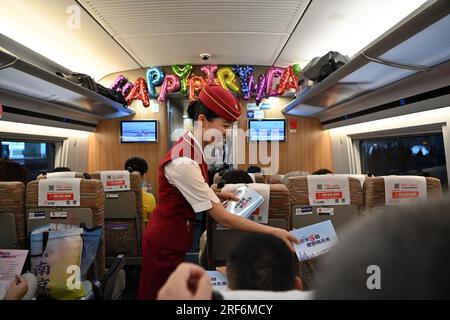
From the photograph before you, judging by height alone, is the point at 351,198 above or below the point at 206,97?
below

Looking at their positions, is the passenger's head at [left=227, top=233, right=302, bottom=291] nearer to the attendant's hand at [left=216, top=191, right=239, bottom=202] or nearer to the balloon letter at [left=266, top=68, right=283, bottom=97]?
the attendant's hand at [left=216, top=191, right=239, bottom=202]

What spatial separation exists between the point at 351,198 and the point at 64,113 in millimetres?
4446

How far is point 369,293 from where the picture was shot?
44 centimetres

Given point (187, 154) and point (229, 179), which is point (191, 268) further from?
point (229, 179)

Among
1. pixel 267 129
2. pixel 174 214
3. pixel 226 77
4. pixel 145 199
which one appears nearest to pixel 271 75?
pixel 226 77

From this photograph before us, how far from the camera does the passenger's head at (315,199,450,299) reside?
43cm

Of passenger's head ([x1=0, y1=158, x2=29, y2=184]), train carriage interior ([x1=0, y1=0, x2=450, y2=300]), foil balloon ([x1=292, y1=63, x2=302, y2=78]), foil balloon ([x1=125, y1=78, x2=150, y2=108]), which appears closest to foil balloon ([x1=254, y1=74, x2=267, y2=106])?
train carriage interior ([x1=0, y1=0, x2=450, y2=300])

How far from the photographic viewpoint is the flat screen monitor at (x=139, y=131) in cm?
621

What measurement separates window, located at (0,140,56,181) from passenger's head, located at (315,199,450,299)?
12.5 feet

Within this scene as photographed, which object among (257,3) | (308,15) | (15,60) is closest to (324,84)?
(308,15)

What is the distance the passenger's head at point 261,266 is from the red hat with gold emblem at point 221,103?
74 cm

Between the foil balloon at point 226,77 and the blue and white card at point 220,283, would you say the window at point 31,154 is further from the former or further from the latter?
the blue and white card at point 220,283

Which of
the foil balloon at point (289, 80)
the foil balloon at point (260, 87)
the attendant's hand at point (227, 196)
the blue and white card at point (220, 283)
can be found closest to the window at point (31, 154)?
the attendant's hand at point (227, 196)
